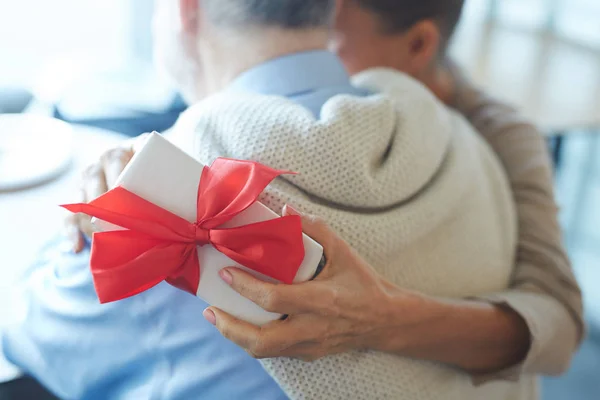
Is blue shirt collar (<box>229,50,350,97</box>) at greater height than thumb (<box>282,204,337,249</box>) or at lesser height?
greater

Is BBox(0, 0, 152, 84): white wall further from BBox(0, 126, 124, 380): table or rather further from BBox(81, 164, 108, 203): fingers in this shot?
BBox(81, 164, 108, 203): fingers

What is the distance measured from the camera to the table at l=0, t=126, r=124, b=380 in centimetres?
84

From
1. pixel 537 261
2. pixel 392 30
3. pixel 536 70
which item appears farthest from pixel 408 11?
pixel 536 70

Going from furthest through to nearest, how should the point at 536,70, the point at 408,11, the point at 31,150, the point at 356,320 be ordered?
the point at 536,70 → the point at 31,150 → the point at 408,11 → the point at 356,320

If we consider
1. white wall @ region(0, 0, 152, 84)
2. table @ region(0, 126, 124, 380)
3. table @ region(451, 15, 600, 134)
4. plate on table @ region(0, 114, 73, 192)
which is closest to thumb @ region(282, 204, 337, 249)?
table @ region(0, 126, 124, 380)

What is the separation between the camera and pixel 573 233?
223 cm

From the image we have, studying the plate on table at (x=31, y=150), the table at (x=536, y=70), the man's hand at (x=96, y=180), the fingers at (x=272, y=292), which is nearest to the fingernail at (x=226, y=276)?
the fingers at (x=272, y=292)

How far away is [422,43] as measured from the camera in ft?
3.19

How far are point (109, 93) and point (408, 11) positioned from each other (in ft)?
2.20

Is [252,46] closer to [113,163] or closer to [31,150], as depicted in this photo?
[113,163]

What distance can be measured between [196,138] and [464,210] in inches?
14.3

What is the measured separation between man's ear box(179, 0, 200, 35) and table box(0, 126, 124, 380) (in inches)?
7.0

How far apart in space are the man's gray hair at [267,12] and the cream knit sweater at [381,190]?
11 cm

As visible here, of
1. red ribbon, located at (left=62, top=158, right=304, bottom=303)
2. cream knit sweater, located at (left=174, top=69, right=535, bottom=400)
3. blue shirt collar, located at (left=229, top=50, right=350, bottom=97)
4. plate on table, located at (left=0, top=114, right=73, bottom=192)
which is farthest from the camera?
plate on table, located at (left=0, top=114, right=73, bottom=192)
